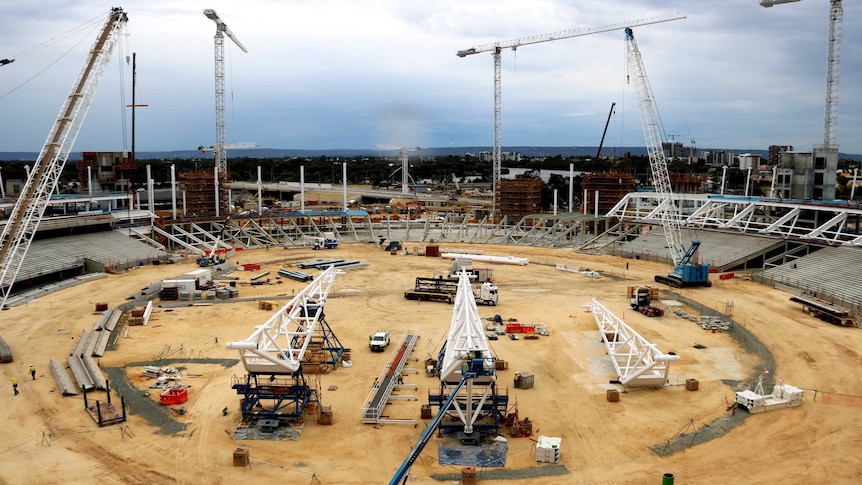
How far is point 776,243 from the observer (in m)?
64.1

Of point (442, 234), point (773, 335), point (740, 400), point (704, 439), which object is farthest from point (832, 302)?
point (442, 234)

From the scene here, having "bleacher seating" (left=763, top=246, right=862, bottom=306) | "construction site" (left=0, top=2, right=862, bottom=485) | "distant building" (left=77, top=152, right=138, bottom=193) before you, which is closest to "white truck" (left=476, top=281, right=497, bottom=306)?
"construction site" (left=0, top=2, right=862, bottom=485)

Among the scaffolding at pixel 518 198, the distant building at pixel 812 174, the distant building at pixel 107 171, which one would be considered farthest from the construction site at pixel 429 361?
the scaffolding at pixel 518 198

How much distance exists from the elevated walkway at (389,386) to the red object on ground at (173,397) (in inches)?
323

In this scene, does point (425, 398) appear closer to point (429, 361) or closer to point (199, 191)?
point (429, 361)

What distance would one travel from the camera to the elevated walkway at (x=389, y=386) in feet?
92.5

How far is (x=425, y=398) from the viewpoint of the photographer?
1212 inches

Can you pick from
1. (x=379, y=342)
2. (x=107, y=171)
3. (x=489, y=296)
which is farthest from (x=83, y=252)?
(x=379, y=342)

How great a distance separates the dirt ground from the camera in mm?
23906

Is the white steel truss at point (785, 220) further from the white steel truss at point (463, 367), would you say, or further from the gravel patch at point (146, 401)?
the gravel patch at point (146, 401)

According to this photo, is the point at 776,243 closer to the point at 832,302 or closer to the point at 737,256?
the point at 737,256

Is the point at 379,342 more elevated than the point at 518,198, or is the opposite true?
the point at 518,198

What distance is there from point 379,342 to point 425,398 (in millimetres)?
8435

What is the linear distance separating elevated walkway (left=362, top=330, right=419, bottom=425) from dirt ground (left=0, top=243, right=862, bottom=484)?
1.64 ft
